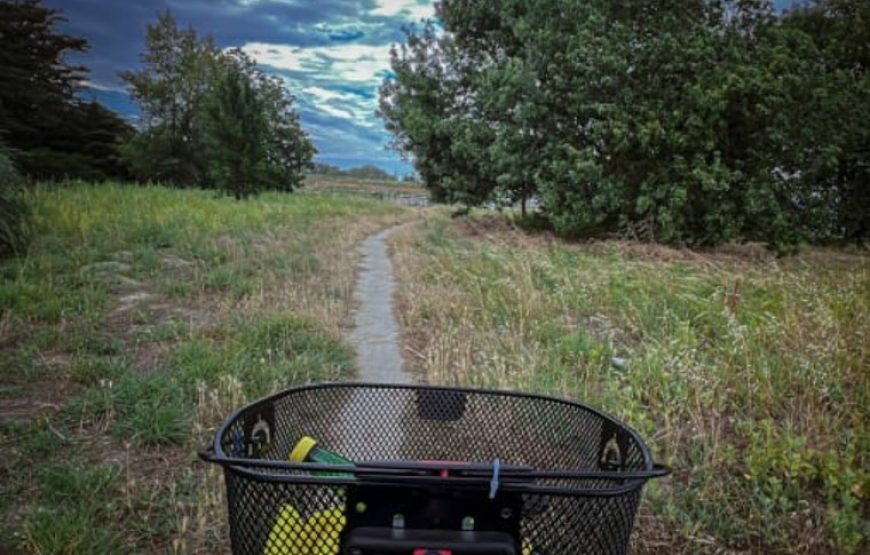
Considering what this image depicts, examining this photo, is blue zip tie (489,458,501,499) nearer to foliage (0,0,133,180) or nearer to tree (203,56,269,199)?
tree (203,56,269,199)

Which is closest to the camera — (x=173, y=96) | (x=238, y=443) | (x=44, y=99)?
(x=238, y=443)

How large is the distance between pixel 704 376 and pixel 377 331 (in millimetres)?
2645

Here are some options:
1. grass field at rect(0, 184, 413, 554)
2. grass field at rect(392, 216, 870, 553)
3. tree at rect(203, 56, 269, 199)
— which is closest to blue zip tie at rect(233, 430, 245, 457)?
grass field at rect(0, 184, 413, 554)

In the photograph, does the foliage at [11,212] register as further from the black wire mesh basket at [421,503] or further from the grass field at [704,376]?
the black wire mesh basket at [421,503]

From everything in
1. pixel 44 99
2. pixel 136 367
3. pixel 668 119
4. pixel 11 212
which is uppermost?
pixel 44 99

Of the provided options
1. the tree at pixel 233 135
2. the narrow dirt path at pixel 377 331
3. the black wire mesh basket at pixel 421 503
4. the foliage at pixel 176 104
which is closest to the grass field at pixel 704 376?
the narrow dirt path at pixel 377 331

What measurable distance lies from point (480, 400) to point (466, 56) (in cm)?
1421

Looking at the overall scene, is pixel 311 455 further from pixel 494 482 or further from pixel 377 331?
pixel 377 331

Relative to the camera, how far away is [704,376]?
10.1ft

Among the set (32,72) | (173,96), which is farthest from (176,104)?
(32,72)

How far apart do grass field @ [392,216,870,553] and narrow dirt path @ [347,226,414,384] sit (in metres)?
0.18

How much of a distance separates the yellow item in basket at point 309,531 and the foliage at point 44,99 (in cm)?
2854

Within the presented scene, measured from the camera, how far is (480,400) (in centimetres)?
158

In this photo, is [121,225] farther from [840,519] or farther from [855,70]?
[855,70]
